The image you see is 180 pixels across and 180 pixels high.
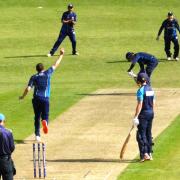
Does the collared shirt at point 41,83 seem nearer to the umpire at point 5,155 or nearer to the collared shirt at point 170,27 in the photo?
the umpire at point 5,155

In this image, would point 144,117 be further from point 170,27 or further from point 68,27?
point 68,27

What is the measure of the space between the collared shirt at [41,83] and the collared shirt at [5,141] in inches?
231

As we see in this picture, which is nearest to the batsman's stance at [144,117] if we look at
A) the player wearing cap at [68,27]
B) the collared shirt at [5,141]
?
the collared shirt at [5,141]

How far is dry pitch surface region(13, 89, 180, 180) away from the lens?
69.8ft

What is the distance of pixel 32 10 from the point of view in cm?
5231

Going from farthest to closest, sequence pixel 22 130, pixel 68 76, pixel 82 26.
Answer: pixel 82 26 < pixel 68 76 < pixel 22 130

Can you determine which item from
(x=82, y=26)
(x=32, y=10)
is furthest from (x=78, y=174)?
(x=32, y=10)

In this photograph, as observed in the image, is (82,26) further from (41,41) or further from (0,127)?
(0,127)

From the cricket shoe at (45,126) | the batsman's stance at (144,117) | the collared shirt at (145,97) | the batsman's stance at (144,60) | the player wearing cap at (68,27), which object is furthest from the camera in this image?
the player wearing cap at (68,27)

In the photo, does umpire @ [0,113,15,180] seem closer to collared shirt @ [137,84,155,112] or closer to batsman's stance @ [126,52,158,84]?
collared shirt @ [137,84,155,112]

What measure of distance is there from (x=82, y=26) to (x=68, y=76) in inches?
468

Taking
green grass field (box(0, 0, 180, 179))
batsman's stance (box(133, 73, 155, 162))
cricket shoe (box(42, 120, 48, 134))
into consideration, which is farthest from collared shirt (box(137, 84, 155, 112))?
green grass field (box(0, 0, 180, 179))

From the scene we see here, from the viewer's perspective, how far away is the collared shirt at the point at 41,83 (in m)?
24.2

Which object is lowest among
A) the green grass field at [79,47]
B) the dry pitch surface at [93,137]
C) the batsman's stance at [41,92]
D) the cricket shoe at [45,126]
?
the green grass field at [79,47]
